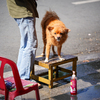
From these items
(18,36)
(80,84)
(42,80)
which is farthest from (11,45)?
(80,84)

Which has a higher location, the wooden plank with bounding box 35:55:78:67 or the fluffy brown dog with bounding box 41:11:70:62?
the fluffy brown dog with bounding box 41:11:70:62

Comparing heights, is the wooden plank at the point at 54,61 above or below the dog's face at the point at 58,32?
below

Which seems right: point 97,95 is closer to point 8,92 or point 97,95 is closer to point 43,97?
point 43,97

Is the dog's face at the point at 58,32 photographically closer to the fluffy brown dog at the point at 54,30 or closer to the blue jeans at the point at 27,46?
the fluffy brown dog at the point at 54,30

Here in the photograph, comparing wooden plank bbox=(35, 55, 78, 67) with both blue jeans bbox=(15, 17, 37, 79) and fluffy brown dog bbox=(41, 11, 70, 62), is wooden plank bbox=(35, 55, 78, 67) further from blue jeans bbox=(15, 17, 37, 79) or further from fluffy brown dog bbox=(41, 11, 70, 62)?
blue jeans bbox=(15, 17, 37, 79)

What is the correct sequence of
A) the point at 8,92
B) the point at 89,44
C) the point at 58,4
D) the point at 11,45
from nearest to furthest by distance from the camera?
the point at 8,92 < the point at 11,45 < the point at 58,4 < the point at 89,44

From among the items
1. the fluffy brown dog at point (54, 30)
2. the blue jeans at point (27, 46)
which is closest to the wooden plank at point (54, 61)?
the fluffy brown dog at point (54, 30)

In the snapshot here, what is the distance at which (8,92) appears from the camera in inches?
75.0

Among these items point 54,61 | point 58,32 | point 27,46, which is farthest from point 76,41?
point 27,46

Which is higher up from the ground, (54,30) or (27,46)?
(54,30)

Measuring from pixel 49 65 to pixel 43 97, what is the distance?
0.57 m

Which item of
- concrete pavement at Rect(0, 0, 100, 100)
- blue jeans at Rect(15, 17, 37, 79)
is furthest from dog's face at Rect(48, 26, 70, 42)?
concrete pavement at Rect(0, 0, 100, 100)

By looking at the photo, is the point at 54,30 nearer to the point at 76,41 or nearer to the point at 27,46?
the point at 27,46

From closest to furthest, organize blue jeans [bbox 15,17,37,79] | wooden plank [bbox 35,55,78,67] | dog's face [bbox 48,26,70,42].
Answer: blue jeans [bbox 15,17,37,79] → dog's face [bbox 48,26,70,42] → wooden plank [bbox 35,55,78,67]
